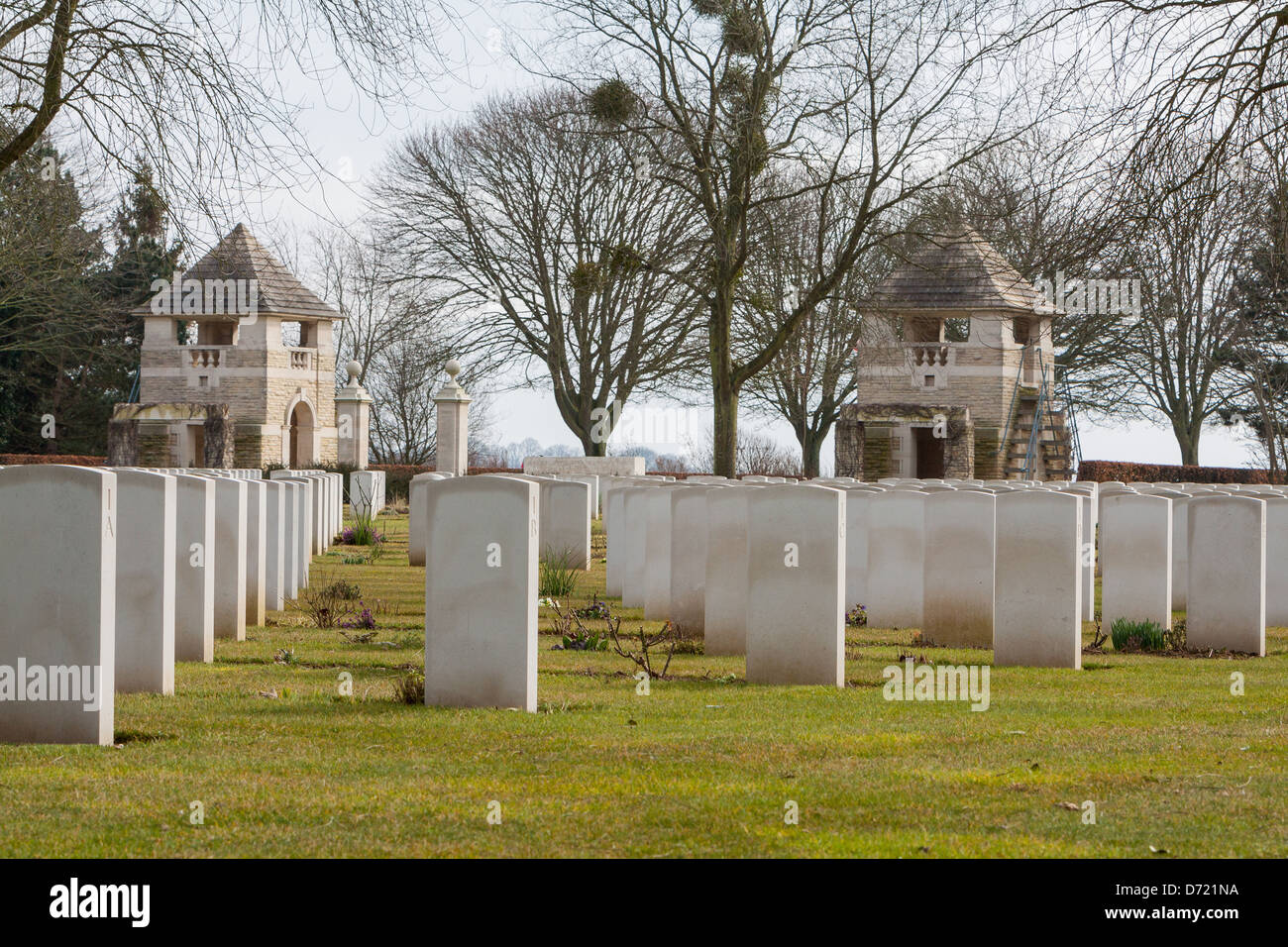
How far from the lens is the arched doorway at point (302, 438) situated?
4947cm

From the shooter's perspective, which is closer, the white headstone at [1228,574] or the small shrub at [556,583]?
the white headstone at [1228,574]

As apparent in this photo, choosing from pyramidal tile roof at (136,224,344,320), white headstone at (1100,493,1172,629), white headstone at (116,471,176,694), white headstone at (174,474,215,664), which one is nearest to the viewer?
white headstone at (116,471,176,694)

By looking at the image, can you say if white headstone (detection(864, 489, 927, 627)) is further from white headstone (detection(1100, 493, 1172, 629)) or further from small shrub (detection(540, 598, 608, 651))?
small shrub (detection(540, 598, 608, 651))

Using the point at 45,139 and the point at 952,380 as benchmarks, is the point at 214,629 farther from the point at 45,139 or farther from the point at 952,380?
the point at 952,380

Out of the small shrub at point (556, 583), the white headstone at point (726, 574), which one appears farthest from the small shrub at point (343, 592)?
the white headstone at point (726, 574)

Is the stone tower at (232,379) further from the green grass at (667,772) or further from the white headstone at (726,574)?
the green grass at (667,772)

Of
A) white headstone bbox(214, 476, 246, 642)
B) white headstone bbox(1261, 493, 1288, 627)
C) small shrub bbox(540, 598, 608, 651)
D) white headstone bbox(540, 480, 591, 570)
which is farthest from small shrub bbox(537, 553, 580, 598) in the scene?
white headstone bbox(1261, 493, 1288, 627)

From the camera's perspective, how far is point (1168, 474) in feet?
139

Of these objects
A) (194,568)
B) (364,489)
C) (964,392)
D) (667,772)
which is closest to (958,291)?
(964,392)

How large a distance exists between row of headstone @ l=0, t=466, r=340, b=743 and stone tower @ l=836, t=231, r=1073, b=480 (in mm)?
29591

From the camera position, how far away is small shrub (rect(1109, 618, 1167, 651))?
11672 mm

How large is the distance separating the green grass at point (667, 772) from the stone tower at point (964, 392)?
30.8 m

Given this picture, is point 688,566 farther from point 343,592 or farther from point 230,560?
point 343,592

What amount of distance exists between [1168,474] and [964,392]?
683cm
